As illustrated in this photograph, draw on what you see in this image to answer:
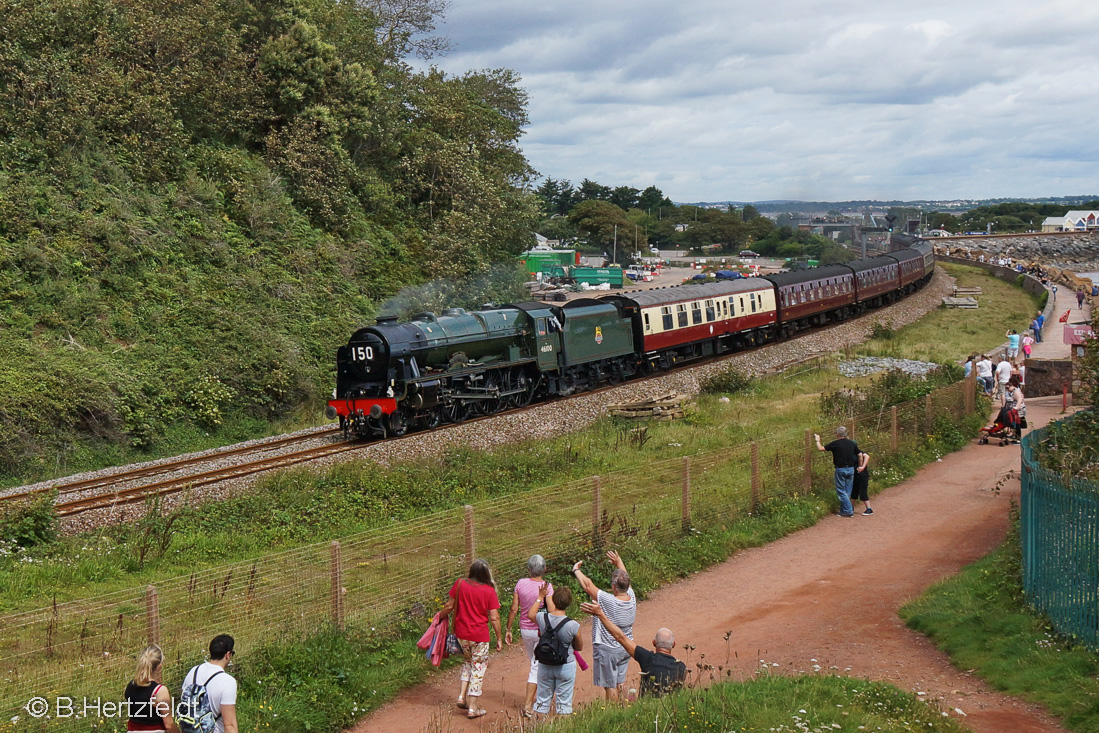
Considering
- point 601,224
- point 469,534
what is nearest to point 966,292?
point 469,534

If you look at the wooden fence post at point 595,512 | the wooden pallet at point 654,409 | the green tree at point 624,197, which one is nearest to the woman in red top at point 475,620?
the wooden fence post at point 595,512

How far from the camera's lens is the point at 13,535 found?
14.1 m

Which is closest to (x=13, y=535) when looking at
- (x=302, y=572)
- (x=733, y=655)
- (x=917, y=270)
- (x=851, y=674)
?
(x=302, y=572)

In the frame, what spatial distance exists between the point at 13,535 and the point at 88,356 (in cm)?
1167

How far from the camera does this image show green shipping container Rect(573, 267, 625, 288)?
8481 cm

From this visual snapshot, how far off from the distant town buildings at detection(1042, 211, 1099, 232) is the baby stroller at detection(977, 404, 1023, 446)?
148656mm

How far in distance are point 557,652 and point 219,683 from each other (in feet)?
9.45

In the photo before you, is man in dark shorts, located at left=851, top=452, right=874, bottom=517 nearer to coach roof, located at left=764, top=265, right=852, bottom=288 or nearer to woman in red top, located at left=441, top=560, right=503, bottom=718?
woman in red top, located at left=441, top=560, right=503, bottom=718

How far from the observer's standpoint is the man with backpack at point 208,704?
22.7ft

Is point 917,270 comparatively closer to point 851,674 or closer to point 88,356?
point 88,356

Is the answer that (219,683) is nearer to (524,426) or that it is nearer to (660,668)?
(660,668)

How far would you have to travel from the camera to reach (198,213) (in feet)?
108

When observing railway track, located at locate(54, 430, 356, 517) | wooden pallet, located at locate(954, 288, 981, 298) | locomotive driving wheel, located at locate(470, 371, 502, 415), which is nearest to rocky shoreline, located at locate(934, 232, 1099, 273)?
wooden pallet, located at locate(954, 288, 981, 298)

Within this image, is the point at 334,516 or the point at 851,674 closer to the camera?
the point at 851,674
